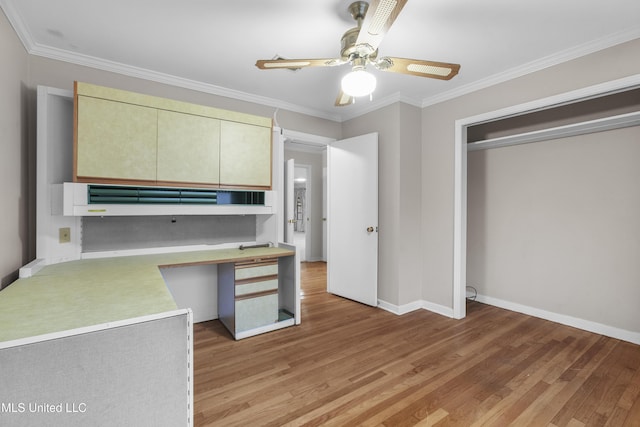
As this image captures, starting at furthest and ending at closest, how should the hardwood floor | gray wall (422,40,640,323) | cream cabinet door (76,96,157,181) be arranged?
gray wall (422,40,640,323) < cream cabinet door (76,96,157,181) < the hardwood floor

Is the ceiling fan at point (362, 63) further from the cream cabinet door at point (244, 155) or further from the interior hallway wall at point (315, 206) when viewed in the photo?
the interior hallway wall at point (315, 206)

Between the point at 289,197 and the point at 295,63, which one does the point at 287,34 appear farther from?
the point at 289,197

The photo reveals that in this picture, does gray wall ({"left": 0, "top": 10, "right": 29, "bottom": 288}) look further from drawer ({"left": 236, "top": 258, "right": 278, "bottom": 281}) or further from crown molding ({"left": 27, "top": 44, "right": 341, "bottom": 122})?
drawer ({"left": 236, "top": 258, "right": 278, "bottom": 281})

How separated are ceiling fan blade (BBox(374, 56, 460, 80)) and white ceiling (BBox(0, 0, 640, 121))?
0.35 meters

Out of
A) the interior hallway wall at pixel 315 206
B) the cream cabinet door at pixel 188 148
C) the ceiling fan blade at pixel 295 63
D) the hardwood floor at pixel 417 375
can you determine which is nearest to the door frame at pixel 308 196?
the interior hallway wall at pixel 315 206

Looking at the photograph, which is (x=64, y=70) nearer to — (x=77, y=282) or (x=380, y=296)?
(x=77, y=282)

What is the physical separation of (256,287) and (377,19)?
7.46 ft

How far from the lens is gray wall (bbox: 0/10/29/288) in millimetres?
1887

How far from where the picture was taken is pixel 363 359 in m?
2.45

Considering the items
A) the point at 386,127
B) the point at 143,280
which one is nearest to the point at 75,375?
the point at 143,280

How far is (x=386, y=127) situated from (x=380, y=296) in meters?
1.99

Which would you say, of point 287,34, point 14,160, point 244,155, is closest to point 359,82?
point 287,34

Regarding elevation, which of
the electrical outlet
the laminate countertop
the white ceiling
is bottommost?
the laminate countertop

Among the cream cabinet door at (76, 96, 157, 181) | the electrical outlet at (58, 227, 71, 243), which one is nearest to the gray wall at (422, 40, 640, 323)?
the cream cabinet door at (76, 96, 157, 181)
